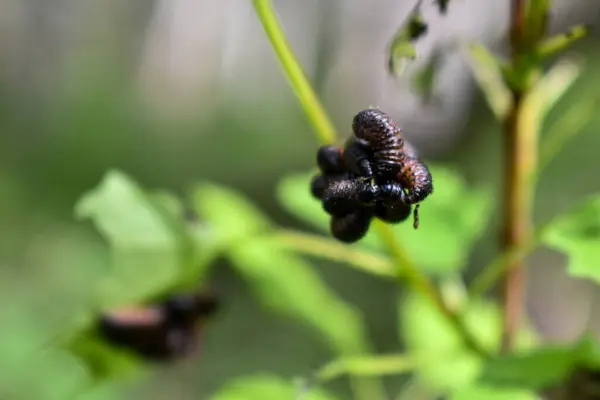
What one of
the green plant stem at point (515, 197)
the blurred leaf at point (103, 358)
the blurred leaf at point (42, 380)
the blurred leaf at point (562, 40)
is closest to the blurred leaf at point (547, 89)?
the green plant stem at point (515, 197)

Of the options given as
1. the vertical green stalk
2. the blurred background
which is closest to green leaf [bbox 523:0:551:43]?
the vertical green stalk

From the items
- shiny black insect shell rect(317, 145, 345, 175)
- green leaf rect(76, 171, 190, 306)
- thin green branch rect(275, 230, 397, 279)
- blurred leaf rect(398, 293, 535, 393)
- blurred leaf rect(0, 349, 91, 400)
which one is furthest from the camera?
blurred leaf rect(0, 349, 91, 400)

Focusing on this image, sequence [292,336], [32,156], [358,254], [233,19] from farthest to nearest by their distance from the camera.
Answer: [233,19], [32,156], [292,336], [358,254]

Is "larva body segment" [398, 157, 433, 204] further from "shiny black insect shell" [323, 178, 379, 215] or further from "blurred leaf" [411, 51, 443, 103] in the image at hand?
"blurred leaf" [411, 51, 443, 103]

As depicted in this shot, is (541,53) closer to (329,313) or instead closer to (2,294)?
(329,313)

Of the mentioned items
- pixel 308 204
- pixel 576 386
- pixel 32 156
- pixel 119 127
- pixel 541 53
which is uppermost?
pixel 119 127

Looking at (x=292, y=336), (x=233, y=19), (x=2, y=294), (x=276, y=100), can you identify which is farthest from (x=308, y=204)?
(x=233, y=19)

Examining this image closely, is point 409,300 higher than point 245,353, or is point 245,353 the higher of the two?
point 245,353
